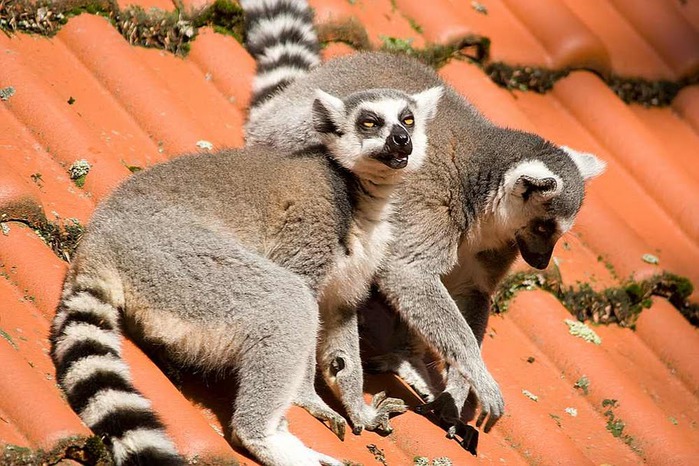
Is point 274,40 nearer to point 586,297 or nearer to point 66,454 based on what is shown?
point 586,297

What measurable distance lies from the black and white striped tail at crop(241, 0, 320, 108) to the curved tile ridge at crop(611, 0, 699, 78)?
2.51 meters

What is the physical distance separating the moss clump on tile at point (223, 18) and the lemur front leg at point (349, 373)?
1.89 metres

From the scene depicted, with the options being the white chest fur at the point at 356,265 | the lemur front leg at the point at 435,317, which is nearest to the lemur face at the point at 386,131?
the white chest fur at the point at 356,265

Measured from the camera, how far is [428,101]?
5.09 meters

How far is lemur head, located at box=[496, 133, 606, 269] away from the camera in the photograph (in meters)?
5.26

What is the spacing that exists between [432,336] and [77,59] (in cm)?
215

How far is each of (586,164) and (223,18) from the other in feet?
7.06

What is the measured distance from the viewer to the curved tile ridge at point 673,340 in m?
5.40

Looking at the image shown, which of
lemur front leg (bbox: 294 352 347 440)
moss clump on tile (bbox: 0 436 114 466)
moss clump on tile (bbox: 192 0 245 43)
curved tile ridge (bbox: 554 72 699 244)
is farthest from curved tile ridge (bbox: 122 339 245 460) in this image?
curved tile ridge (bbox: 554 72 699 244)

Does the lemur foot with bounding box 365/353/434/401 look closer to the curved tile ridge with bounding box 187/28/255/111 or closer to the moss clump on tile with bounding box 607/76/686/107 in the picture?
the curved tile ridge with bounding box 187/28/255/111

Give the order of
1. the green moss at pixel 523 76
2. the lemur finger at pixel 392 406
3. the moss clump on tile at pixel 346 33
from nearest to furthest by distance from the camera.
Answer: the lemur finger at pixel 392 406 < the moss clump on tile at pixel 346 33 < the green moss at pixel 523 76

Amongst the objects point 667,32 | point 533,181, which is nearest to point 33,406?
point 533,181

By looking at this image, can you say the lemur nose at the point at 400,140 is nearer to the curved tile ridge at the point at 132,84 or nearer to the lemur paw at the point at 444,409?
the curved tile ridge at the point at 132,84

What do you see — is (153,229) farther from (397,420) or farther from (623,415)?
(623,415)
